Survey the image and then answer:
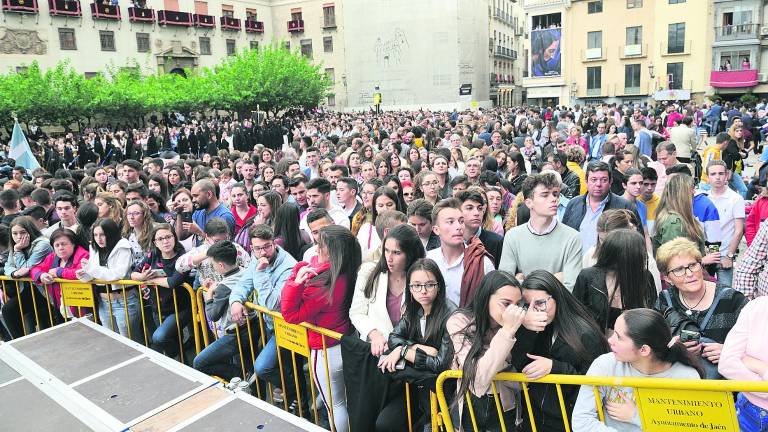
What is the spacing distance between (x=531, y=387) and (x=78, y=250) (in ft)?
16.2

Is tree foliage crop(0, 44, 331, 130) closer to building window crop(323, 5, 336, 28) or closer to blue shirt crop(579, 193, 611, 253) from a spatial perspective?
building window crop(323, 5, 336, 28)

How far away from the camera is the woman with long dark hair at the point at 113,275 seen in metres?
5.29

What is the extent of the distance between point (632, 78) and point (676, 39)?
4182mm

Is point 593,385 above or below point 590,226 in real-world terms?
below

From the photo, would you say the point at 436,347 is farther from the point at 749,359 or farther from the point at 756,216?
the point at 756,216

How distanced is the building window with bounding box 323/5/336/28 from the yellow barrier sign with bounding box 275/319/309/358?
49.5 meters

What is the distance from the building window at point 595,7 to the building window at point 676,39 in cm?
562

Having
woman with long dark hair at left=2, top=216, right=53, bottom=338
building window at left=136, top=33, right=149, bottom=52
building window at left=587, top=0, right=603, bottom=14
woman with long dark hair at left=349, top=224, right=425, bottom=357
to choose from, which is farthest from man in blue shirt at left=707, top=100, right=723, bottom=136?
building window at left=136, top=33, right=149, bottom=52

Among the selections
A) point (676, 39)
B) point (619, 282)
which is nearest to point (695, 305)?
point (619, 282)

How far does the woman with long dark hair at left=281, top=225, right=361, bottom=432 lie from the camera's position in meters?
3.76

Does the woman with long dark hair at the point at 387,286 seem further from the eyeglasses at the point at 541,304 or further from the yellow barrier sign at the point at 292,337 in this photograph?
the eyeglasses at the point at 541,304

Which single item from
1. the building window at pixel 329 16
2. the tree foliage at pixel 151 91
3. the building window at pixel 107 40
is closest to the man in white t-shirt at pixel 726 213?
the tree foliage at pixel 151 91

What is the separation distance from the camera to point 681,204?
4.89 m

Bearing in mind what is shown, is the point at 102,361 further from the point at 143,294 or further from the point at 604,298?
the point at 604,298
